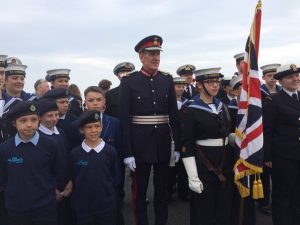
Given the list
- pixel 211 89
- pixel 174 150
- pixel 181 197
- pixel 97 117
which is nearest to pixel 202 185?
pixel 174 150

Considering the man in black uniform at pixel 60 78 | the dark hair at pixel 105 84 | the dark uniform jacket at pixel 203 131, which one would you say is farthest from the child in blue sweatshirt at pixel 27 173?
the dark hair at pixel 105 84

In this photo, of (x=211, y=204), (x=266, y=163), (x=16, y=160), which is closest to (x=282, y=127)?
(x=266, y=163)

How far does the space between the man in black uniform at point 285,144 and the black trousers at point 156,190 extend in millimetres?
1127

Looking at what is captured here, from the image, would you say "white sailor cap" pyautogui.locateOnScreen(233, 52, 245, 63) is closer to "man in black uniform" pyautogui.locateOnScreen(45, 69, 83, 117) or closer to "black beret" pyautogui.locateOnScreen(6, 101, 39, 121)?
"man in black uniform" pyautogui.locateOnScreen(45, 69, 83, 117)

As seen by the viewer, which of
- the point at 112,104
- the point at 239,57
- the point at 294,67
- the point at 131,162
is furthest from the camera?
the point at 239,57

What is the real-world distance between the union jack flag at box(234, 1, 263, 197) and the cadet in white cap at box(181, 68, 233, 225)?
0.17 metres

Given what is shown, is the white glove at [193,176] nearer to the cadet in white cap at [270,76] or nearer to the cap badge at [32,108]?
the cap badge at [32,108]

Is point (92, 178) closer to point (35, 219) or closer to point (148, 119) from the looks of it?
point (35, 219)

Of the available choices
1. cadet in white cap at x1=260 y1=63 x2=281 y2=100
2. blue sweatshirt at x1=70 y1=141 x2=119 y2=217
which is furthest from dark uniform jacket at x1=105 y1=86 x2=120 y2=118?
cadet in white cap at x1=260 y1=63 x2=281 y2=100

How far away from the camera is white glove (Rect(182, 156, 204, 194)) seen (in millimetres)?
3344

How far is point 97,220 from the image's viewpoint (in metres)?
3.33

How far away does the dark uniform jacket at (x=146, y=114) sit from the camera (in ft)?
12.3

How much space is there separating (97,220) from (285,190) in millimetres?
1965

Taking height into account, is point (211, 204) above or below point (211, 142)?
below
